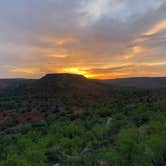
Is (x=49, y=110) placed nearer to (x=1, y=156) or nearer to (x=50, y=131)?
(x=50, y=131)

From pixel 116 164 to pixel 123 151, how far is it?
98 cm

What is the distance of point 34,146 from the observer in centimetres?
2211

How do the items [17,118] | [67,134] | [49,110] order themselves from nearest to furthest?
[67,134], [17,118], [49,110]

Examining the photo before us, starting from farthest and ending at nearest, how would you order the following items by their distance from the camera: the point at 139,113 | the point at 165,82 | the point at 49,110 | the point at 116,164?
the point at 165,82
the point at 49,110
the point at 139,113
the point at 116,164

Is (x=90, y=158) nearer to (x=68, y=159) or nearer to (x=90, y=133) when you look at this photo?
(x=68, y=159)

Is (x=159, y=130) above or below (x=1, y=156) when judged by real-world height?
above

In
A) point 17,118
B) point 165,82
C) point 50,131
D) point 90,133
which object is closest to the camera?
point 90,133

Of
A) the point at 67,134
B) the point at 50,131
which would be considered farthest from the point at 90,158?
the point at 50,131

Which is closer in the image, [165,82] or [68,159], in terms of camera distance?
[68,159]

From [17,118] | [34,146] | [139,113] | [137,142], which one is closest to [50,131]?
[34,146]

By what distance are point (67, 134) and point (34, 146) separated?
5.57 m

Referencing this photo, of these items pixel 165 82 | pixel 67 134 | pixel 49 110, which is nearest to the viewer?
pixel 67 134

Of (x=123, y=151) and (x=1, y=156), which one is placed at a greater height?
(x=123, y=151)

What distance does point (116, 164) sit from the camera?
16.4 m
